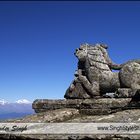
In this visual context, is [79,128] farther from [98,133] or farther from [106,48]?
[106,48]

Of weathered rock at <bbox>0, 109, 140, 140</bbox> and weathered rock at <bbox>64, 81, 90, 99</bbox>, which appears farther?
weathered rock at <bbox>64, 81, 90, 99</bbox>

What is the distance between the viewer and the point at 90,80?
61.1 feet

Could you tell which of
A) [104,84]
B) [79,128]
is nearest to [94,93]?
[104,84]

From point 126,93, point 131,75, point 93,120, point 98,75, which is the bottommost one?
point 93,120

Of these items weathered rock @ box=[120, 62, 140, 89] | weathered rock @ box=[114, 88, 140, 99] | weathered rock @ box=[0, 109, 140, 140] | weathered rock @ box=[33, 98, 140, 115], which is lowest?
weathered rock @ box=[0, 109, 140, 140]

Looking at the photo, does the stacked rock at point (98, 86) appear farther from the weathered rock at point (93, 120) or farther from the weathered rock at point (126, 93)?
the weathered rock at point (93, 120)

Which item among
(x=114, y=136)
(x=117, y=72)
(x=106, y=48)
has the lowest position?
(x=114, y=136)

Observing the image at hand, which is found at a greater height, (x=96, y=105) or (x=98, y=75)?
(x=98, y=75)

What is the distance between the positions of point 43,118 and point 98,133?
3.77m

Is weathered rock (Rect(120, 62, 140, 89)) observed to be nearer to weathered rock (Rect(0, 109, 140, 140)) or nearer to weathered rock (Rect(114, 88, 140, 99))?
weathered rock (Rect(114, 88, 140, 99))

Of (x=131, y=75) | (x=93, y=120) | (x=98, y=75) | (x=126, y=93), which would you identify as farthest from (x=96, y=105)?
(x=93, y=120)

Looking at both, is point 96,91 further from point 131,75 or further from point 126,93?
point 131,75

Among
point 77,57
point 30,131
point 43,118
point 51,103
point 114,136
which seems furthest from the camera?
point 77,57

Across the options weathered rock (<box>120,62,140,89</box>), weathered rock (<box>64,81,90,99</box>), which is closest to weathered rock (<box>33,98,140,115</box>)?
weathered rock (<box>64,81,90,99</box>)
